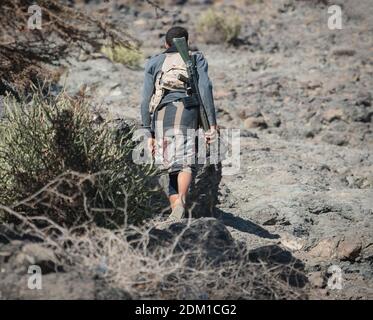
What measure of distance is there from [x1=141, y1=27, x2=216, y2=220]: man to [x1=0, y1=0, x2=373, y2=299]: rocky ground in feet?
1.56

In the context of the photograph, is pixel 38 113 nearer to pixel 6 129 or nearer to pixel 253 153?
pixel 6 129

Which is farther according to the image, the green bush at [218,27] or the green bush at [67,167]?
the green bush at [218,27]

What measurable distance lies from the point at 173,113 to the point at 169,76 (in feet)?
0.99

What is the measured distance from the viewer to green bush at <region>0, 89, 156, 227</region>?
468 centimetres

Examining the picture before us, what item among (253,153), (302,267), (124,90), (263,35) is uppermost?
(263,35)

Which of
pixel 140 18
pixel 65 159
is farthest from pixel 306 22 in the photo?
pixel 65 159

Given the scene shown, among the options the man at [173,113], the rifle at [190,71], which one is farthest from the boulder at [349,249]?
the rifle at [190,71]

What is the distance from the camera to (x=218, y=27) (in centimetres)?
1593

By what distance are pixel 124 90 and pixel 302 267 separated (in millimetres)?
7188

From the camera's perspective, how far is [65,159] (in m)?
4.88

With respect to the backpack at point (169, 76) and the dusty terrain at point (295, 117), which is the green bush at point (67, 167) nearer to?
the backpack at point (169, 76)

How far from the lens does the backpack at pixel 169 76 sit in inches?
225

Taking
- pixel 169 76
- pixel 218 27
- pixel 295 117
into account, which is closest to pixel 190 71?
pixel 169 76

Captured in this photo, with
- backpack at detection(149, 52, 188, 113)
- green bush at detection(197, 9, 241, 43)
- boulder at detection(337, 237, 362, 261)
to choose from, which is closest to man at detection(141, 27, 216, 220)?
backpack at detection(149, 52, 188, 113)
